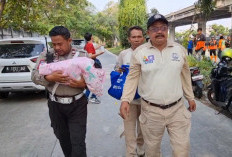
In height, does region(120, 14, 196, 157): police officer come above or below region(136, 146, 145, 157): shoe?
above

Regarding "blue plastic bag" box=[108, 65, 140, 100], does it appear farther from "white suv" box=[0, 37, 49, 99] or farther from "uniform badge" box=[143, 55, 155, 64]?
"white suv" box=[0, 37, 49, 99]

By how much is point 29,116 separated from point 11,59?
1.84 meters

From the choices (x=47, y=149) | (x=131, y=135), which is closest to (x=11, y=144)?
(x=47, y=149)

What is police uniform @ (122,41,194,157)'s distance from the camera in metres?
2.62

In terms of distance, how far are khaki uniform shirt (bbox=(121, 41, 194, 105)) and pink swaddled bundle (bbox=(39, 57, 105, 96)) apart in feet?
1.20

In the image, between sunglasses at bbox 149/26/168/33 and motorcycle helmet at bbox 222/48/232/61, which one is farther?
motorcycle helmet at bbox 222/48/232/61

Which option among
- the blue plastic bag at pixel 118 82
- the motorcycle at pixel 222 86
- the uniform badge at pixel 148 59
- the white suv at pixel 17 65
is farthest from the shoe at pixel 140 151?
Result: the white suv at pixel 17 65

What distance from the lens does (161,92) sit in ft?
8.64

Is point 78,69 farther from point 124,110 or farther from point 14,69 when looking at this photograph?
point 14,69

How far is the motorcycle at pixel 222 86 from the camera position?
5.36 metres

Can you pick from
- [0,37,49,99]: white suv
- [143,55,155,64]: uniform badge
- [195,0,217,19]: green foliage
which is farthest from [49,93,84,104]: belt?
[195,0,217,19]: green foliage

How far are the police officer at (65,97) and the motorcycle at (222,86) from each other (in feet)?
11.4

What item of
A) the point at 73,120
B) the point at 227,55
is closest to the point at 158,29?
the point at 73,120

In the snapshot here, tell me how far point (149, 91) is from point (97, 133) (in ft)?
7.56
